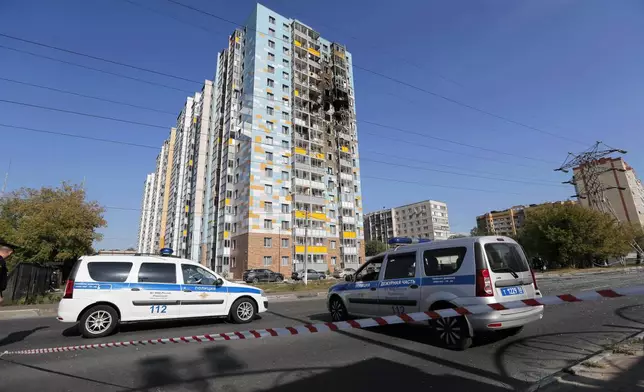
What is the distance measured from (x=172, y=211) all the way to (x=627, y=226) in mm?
94429

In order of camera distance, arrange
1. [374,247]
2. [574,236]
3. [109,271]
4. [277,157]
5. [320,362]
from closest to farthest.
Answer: [320,362] < [109,271] < [574,236] < [277,157] < [374,247]

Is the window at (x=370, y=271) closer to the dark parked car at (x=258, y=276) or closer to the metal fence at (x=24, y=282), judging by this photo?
the metal fence at (x=24, y=282)

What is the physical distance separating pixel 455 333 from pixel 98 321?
24.5 feet

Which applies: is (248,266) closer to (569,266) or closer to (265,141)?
(265,141)

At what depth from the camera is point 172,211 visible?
281 ft

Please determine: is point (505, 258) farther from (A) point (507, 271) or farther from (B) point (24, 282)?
(B) point (24, 282)

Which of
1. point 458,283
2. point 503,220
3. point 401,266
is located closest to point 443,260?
point 458,283

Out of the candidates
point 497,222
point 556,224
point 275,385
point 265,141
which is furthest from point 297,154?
point 497,222

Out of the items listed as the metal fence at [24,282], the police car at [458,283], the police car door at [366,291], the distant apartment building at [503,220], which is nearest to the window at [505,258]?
the police car at [458,283]

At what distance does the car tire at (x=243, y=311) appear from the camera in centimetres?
856

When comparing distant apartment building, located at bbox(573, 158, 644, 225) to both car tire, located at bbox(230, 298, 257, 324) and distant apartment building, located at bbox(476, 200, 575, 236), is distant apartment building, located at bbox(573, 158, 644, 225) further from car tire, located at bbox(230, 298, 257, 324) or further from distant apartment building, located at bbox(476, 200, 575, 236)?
car tire, located at bbox(230, 298, 257, 324)

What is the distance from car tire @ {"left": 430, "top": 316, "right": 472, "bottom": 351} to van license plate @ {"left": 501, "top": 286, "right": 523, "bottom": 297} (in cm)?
81

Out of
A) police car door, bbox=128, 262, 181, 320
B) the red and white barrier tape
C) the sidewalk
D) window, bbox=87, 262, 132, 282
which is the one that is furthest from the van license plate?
window, bbox=87, 262, 132, 282

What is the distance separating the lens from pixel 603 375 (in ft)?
12.3
